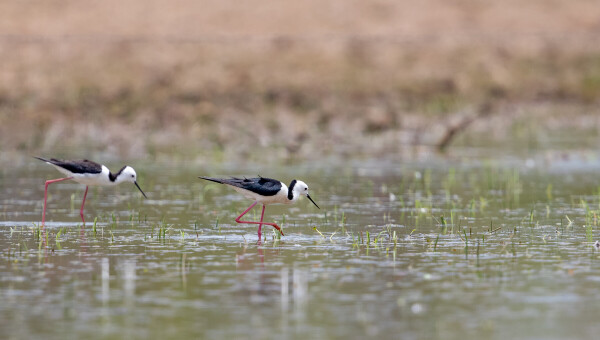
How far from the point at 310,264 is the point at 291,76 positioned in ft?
87.2

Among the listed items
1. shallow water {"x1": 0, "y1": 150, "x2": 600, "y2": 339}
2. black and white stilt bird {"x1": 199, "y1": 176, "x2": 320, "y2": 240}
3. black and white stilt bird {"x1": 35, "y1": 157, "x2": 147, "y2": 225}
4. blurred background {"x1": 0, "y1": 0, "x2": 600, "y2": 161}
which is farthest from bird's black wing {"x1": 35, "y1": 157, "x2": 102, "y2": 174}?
blurred background {"x1": 0, "y1": 0, "x2": 600, "y2": 161}

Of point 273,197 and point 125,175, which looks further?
point 125,175

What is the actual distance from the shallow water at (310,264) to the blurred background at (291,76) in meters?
8.27

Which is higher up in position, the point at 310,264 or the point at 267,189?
the point at 267,189

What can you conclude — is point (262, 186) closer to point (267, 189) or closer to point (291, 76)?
point (267, 189)

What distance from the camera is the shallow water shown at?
341 inches

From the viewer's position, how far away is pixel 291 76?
37.6 m

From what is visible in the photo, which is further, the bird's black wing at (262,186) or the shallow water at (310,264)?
the bird's black wing at (262,186)

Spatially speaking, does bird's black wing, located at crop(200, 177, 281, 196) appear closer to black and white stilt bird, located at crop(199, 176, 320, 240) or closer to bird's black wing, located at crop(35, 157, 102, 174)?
black and white stilt bird, located at crop(199, 176, 320, 240)

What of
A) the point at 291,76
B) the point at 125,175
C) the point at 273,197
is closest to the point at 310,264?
the point at 273,197

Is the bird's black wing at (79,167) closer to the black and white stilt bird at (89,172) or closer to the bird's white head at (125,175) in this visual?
the black and white stilt bird at (89,172)

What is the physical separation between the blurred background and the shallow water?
8.27 metres

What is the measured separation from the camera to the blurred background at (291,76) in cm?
2886

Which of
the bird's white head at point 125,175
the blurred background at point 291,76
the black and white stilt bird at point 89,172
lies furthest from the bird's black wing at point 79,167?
the blurred background at point 291,76
